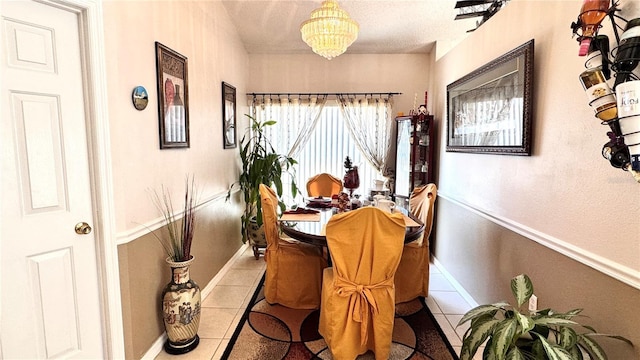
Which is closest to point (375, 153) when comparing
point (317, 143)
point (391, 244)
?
point (317, 143)

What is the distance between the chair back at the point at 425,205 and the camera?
8.88 feet

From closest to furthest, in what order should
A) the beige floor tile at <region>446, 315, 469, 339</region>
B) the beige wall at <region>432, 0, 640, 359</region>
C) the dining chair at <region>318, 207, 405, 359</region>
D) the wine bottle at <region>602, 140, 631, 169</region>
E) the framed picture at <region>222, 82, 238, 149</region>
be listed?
the wine bottle at <region>602, 140, 631, 169</region> < the beige wall at <region>432, 0, 640, 359</region> < the dining chair at <region>318, 207, 405, 359</region> < the beige floor tile at <region>446, 315, 469, 339</region> < the framed picture at <region>222, 82, 238, 149</region>

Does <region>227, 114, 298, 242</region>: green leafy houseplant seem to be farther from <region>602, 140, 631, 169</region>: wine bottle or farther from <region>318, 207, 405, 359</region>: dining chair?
<region>602, 140, 631, 169</region>: wine bottle

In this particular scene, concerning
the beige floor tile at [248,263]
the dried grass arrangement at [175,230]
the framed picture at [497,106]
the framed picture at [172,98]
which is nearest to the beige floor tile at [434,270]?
the framed picture at [497,106]

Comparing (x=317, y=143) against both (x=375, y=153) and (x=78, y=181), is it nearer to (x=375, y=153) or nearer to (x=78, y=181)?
(x=375, y=153)

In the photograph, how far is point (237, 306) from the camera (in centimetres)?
274

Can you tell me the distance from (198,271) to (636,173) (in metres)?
2.85

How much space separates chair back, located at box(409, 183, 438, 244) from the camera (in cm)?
271

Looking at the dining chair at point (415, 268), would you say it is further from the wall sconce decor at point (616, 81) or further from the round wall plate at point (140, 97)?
the round wall plate at point (140, 97)

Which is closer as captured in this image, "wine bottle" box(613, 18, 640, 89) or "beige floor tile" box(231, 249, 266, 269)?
"wine bottle" box(613, 18, 640, 89)

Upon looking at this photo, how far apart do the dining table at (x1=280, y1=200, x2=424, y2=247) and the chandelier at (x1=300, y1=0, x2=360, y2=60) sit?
145 cm

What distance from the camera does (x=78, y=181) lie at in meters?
1.63

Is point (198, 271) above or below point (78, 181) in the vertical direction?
below

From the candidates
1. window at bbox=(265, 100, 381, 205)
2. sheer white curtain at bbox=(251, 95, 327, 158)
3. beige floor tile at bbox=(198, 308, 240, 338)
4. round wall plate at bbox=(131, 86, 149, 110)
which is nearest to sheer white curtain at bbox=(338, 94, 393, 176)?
window at bbox=(265, 100, 381, 205)
